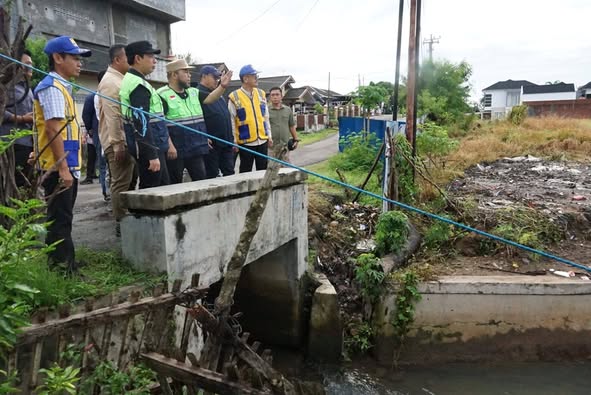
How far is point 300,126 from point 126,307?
2634cm

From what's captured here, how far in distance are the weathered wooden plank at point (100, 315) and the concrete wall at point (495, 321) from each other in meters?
3.40

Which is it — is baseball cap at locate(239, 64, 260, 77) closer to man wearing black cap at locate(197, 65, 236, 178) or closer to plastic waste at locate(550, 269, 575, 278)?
man wearing black cap at locate(197, 65, 236, 178)

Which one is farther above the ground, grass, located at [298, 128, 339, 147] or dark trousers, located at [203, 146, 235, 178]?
dark trousers, located at [203, 146, 235, 178]

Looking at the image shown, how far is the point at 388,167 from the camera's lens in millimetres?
6754

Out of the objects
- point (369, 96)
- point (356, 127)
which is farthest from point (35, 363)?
point (369, 96)

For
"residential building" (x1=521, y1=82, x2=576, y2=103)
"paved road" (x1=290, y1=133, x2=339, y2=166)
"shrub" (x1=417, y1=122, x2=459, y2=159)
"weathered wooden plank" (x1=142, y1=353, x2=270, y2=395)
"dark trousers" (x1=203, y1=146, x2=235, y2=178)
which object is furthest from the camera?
"residential building" (x1=521, y1=82, x2=576, y2=103)

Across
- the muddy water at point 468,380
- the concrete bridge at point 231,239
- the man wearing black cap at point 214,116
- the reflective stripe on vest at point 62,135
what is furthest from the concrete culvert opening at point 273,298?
the reflective stripe on vest at point 62,135

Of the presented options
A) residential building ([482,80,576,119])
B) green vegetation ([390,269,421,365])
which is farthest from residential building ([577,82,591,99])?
green vegetation ([390,269,421,365])

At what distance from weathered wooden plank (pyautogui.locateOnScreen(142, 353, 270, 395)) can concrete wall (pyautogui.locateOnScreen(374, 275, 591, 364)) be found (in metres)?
3.47

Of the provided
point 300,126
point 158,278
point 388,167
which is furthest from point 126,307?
point 300,126

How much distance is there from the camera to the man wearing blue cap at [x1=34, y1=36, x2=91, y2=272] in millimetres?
2896

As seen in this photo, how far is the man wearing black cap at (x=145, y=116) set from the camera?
3.67 m

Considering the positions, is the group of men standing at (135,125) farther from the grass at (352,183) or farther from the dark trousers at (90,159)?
the grass at (352,183)

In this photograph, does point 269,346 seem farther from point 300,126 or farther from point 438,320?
point 300,126
